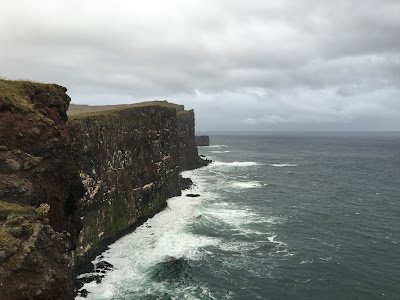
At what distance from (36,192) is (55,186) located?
8.87ft

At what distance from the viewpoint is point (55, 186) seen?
1126 inches

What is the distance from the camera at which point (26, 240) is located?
781 inches

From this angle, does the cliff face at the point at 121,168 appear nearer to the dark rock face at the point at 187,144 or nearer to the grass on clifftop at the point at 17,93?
the grass on clifftop at the point at 17,93

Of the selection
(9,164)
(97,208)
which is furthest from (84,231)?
(9,164)

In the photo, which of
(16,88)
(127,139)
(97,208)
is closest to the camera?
(16,88)

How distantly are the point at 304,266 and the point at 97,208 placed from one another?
119 ft

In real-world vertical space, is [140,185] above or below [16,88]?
below

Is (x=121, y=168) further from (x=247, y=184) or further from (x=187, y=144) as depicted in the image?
(x=187, y=144)

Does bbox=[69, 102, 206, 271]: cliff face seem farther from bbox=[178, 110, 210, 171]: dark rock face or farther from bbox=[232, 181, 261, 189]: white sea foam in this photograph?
bbox=[178, 110, 210, 171]: dark rock face

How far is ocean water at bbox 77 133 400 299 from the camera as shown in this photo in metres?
41.8

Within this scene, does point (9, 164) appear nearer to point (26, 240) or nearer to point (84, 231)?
point (26, 240)

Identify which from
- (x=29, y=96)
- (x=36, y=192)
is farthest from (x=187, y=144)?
(x=36, y=192)

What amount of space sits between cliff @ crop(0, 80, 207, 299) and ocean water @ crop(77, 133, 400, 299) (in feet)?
22.8

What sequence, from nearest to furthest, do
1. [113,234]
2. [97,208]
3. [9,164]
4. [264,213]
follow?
[9,164]
[97,208]
[113,234]
[264,213]
